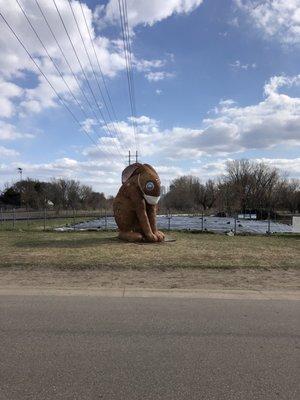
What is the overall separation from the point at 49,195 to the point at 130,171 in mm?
98137

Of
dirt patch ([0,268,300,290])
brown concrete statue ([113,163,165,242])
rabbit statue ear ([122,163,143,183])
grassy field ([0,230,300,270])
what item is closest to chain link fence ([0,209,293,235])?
brown concrete statue ([113,163,165,242])

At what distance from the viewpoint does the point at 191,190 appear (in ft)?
429

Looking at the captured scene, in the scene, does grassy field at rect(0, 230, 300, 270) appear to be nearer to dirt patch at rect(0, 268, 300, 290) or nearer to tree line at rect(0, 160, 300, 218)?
dirt patch at rect(0, 268, 300, 290)

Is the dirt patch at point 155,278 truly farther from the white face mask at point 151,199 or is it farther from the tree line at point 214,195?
the tree line at point 214,195

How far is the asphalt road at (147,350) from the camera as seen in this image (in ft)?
13.2

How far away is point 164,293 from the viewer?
8508 mm

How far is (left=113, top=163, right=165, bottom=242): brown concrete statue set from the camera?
18.5m

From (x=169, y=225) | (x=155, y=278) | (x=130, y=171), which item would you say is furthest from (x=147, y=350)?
(x=169, y=225)

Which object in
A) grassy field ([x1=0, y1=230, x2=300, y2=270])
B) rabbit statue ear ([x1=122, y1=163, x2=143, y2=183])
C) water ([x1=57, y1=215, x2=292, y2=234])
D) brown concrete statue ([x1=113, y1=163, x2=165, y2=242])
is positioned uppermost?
rabbit statue ear ([x1=122, y1=163, x2=143, y2=183])

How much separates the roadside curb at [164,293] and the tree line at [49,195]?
93271 mm

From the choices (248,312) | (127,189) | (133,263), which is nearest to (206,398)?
(248,312)

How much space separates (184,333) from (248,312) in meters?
1.64

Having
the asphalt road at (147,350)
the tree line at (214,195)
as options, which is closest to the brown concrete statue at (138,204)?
the asphalt road at (147,350)

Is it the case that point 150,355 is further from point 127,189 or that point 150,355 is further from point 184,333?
point 127,189
